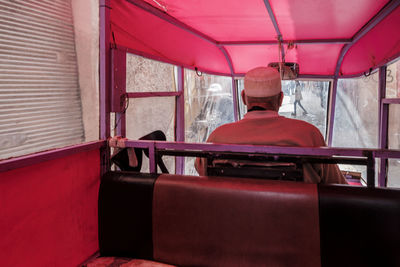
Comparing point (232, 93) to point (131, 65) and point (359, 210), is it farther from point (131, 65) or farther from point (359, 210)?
point (359, 210)

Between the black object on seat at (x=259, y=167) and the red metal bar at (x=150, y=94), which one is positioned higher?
the red metal bar at (x=150, y=94)

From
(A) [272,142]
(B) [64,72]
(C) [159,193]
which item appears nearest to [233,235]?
(C) [159,193]

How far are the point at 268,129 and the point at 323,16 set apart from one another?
202 centimetres

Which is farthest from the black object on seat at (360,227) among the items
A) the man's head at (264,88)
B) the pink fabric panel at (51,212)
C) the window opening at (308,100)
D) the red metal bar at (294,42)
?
the window opening at (308,100)

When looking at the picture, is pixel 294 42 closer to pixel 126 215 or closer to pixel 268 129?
pixel 268 129

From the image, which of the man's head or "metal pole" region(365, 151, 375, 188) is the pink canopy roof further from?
"metal pole" region(365, 151, 375, 188)

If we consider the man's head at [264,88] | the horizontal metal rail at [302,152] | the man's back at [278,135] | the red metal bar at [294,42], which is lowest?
the horizontal metal rail at [302,152]

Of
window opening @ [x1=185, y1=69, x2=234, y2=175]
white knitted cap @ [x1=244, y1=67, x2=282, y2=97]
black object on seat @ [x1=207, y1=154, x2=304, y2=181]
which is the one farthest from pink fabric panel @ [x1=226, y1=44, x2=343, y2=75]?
black object on seat @ [x1=207, y1=154, x2=304, y2=181]

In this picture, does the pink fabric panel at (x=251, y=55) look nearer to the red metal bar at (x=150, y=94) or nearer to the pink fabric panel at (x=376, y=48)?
the pink fabric panel at (x=376, y=48)

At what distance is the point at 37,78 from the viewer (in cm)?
179

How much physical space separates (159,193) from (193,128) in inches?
147

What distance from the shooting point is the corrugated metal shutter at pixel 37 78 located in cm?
158

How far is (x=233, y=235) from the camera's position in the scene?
5.02 feet

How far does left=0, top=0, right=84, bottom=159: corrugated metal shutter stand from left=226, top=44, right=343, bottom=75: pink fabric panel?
3265mm
